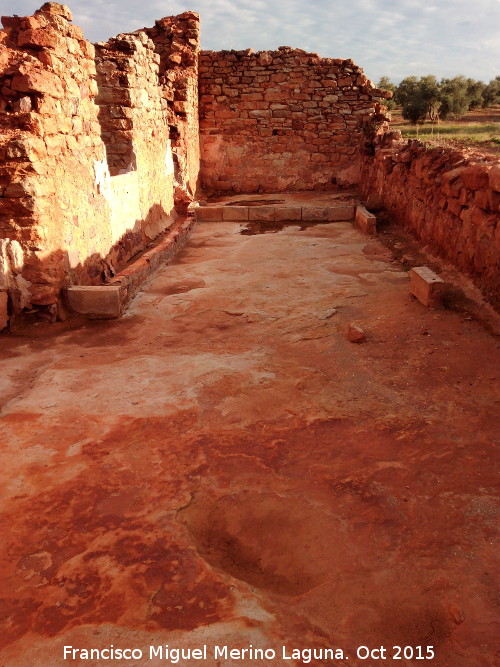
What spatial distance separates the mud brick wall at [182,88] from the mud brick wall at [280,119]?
62cm

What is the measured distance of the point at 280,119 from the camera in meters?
13.5

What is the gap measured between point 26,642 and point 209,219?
9.83 m

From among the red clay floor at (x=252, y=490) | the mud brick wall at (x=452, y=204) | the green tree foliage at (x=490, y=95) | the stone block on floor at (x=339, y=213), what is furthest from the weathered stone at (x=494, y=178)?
the green tree foliage at (x=490, y=95)

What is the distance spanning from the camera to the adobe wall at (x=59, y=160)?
453 cm

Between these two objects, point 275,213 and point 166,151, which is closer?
point 166,151

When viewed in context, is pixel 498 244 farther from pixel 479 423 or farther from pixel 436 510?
pixel 436 510

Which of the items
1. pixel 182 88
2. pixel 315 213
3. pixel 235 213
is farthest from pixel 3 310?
pixel 182 88

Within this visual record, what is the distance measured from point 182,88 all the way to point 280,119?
3037mm

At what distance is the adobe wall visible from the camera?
4531 mm

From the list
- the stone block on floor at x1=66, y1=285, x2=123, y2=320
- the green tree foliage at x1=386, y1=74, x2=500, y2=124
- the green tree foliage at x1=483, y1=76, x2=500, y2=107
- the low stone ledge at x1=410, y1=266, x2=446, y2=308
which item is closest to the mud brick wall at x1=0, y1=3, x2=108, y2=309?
the stone block on floor at x1=66, y1=285, x2=123, y2=320

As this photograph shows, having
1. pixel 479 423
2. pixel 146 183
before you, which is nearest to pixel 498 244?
pixel 479 423

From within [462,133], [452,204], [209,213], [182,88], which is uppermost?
[182,88]

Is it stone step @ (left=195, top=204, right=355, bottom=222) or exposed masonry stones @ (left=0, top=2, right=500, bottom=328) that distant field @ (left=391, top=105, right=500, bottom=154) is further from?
stone step @ (left=195, top=204, right=355, bottom=222)

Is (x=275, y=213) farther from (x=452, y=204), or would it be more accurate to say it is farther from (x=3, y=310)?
(x=3, y=310)
